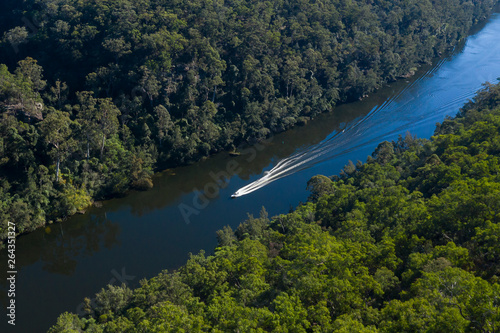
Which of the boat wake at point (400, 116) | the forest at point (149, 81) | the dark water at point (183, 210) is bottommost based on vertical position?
the boat wake at point (400, 116)

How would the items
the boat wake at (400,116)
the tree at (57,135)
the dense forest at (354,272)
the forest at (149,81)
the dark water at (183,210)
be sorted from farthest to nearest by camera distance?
the boat wake at (400,116), the forest at (149,81), the tree at (57,135), the dark water at (183,210), the dense forest at (354,272)

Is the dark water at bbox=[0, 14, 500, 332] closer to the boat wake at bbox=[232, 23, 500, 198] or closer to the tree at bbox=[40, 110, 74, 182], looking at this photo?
the boat wake at bbox=[232, 23, 500, 198]

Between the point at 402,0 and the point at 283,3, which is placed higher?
the point at 283,3

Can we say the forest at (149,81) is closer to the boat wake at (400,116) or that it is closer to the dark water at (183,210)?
the dark water at (183,210)

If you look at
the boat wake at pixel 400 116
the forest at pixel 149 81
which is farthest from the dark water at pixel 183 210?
the forest at pixel 149 81

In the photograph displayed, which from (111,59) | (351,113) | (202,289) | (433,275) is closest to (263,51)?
(351,113)

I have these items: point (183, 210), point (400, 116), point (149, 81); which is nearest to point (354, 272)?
point (183, 210)

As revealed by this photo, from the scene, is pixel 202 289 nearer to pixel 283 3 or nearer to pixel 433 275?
pixel 433 275
